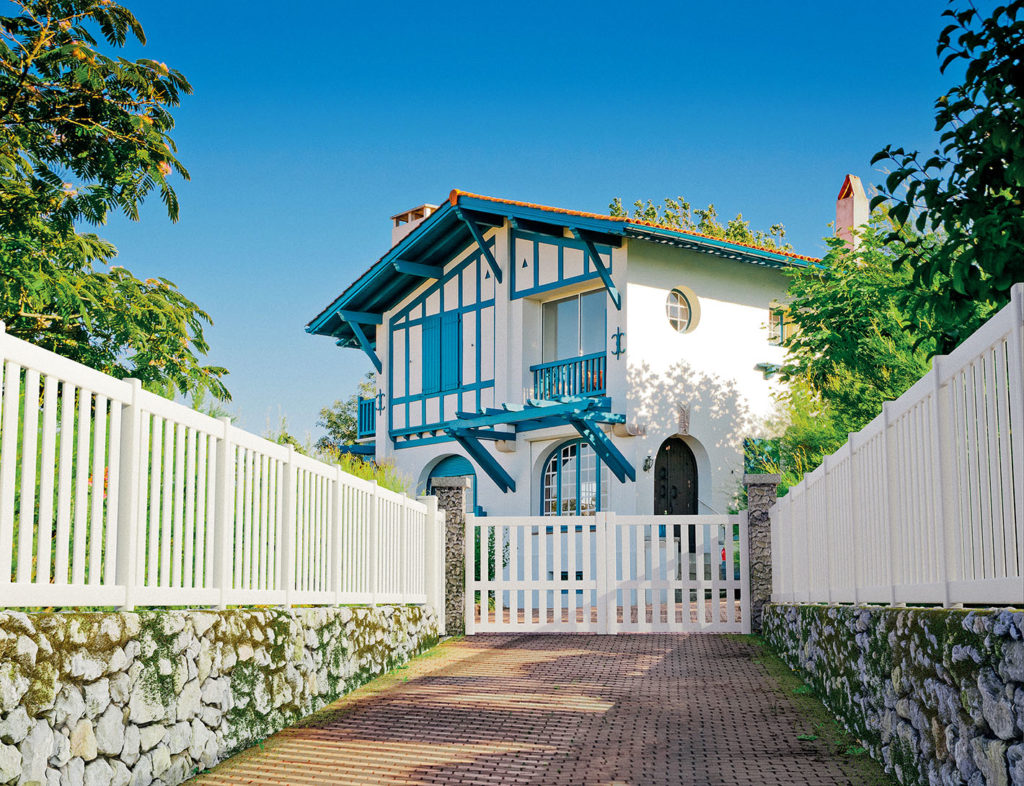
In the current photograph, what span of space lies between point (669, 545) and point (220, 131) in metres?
25.3

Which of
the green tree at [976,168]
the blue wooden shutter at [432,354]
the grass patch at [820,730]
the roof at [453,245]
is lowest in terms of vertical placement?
the grass patch at [820,730]

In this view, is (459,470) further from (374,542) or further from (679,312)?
(374,542)

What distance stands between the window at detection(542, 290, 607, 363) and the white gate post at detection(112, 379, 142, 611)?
15939 mm

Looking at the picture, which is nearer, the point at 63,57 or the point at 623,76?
the point at 63,57

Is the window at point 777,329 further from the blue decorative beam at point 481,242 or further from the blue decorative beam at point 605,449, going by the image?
A: the blue decorative beam at point 481,242

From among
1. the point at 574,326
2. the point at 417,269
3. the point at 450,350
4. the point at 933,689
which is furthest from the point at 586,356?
the point at 933,689

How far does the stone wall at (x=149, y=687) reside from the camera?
374cm

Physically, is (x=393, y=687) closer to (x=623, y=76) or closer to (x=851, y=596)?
(x=851, y=596)

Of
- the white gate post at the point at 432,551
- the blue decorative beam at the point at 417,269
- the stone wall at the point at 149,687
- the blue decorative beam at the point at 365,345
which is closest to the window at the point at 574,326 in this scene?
the blue decorative beam at the point at 417,269

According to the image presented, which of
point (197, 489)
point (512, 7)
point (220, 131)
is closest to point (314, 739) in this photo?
point (197, 489)

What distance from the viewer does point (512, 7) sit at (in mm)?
23984

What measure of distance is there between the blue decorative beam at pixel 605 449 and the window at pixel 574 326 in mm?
1838

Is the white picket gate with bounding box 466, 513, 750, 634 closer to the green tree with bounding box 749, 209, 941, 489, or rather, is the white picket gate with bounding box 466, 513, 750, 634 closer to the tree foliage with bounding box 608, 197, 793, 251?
the green tree with bounding box 749, 209, 941, 489

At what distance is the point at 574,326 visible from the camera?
2138 centimetres
